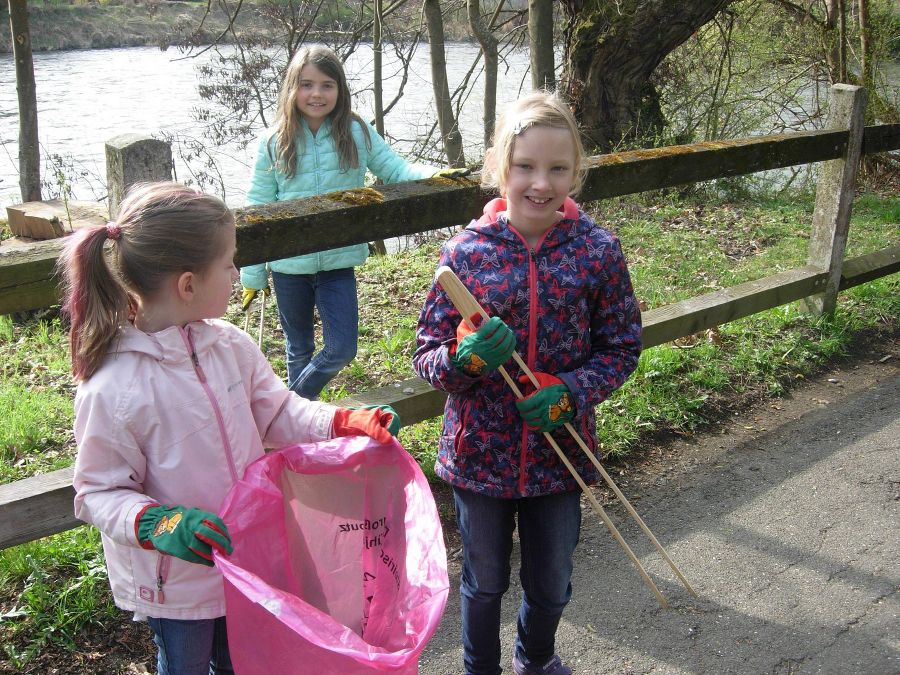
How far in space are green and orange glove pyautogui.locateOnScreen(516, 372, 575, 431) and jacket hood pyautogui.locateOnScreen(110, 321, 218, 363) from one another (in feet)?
2.50

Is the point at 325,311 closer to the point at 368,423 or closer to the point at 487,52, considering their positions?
the point at 368,423

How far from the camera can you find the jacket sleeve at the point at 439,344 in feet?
6.95

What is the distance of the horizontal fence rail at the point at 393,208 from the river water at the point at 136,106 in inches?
222

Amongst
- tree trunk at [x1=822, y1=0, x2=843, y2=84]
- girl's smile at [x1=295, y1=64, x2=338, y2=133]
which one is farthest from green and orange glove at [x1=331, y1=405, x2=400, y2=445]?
tree trunk at [x1=822, y1=0, x2=843, y2=84]

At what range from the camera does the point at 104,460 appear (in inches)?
68.1

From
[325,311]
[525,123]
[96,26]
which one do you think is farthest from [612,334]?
[96,26]

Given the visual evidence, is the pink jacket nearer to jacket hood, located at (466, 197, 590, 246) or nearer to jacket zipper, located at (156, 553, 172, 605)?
jacket zipper, located at (156, 553, 172, 605)

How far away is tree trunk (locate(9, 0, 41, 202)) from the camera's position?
23.2 feet

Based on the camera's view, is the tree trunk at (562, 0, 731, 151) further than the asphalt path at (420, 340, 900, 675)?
Yes

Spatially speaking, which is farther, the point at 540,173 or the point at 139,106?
the point at 139,106

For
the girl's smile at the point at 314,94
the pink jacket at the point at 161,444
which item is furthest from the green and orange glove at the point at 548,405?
the girl's smile at the point at 314,94

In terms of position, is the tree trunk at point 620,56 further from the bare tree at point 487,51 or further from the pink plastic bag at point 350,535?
the pink plastic bag at point 350,535

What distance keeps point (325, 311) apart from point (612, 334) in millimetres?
1687

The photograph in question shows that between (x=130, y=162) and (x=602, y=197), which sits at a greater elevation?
(x=130, y=162)
